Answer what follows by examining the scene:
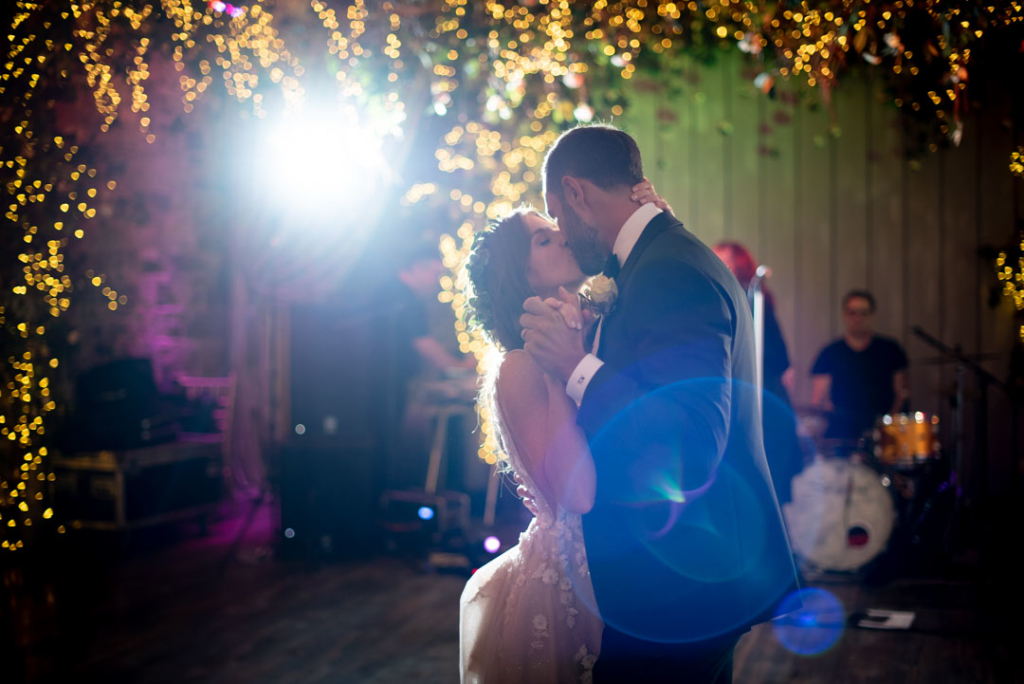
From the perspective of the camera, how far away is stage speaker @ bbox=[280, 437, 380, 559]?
5332mm

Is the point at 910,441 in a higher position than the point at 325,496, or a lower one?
higher

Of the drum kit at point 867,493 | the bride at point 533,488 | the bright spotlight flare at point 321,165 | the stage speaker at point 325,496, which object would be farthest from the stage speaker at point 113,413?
the drum kit at point 867,493

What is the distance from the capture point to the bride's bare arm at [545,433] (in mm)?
1802

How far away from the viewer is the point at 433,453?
6074mm

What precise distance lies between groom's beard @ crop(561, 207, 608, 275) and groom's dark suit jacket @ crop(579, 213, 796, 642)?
0.18 meters

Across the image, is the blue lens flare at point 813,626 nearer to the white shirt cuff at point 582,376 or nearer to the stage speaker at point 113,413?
the white shirt cuff at point 582,376

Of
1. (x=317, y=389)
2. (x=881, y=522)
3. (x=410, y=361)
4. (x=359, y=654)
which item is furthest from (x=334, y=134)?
(x=881, y=522)

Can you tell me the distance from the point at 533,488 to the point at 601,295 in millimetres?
607

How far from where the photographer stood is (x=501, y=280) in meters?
2.36

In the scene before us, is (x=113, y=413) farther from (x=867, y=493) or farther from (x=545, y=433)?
(x=867, y=493)

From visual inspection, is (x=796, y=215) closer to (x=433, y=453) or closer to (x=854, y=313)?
(x=854, y=313)

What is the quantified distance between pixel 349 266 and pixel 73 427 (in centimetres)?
214

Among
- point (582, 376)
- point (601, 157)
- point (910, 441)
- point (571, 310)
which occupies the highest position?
point (601, 157)

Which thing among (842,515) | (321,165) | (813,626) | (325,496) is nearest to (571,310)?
(813,626)
